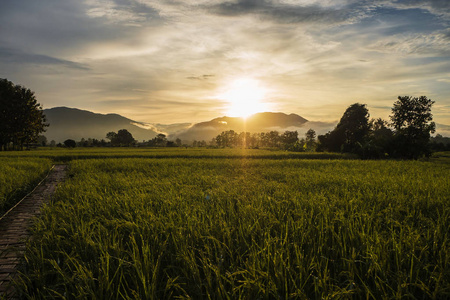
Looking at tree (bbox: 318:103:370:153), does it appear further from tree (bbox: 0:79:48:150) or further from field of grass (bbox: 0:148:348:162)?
tree (bbox: 0:79:48:150)

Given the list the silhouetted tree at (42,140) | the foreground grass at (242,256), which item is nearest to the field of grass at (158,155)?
the foreground grass at (242,256)

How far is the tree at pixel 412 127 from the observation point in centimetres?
2858

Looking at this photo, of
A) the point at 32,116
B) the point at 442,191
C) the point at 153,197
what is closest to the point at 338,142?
the point at 442,191

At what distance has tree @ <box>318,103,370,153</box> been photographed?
38781 millimetres

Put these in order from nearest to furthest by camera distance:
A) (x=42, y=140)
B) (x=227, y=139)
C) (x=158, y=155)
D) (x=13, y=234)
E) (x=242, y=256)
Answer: (x=242, y=256), (x=13, y=234), (x=158, y=155), (x=227, y=139), (x=42, y=140)

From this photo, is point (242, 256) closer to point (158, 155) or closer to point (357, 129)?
point (158, 155)

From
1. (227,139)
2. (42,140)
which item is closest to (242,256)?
(227,139)

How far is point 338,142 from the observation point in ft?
132

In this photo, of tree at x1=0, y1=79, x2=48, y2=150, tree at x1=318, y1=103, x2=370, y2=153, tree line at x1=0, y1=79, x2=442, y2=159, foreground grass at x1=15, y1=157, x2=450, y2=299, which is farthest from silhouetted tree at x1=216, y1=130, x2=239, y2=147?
foreground grass at x1=15, y1=157, x2=450, y2=299

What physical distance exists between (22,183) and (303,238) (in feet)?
28.6

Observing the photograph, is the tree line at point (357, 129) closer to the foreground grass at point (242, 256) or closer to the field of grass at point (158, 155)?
the field of grass at point (158, 155)

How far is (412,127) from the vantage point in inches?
1239

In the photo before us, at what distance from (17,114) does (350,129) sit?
56818 mm

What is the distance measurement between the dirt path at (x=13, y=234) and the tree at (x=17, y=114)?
42.1m
